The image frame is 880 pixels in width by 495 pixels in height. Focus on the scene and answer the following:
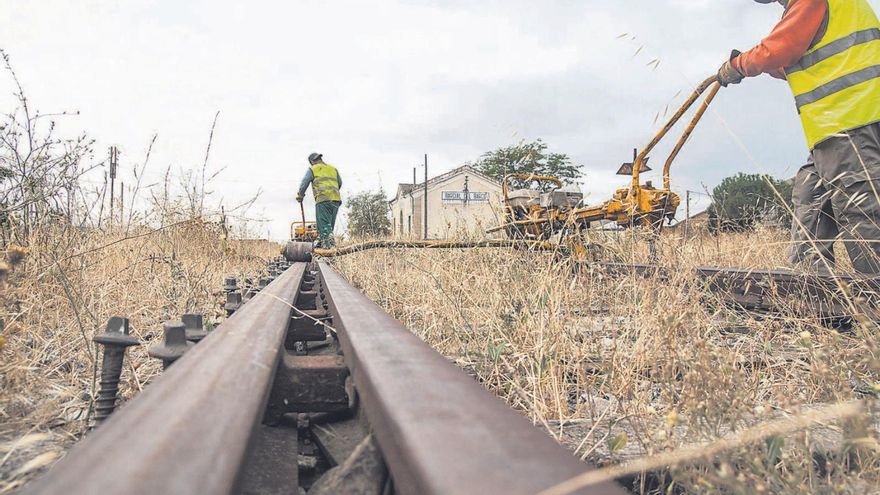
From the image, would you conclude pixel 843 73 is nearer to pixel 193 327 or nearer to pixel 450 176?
pixel 193 327

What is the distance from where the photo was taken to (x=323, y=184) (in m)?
10.9

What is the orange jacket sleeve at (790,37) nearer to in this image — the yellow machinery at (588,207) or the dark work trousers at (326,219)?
the yellow machinery at (588,207)

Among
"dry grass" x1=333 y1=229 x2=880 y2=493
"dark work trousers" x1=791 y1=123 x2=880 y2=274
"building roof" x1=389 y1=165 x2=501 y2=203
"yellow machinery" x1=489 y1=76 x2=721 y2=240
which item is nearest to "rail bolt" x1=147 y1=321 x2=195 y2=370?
"dry grass" x1=333 y1=229 x2=880 y2=493

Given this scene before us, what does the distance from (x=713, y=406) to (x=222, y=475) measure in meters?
1.01

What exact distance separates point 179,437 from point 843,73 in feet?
14.7

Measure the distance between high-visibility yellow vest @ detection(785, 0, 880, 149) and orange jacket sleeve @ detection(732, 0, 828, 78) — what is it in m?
0.10

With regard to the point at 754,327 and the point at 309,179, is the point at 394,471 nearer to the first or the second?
the point at 754,327

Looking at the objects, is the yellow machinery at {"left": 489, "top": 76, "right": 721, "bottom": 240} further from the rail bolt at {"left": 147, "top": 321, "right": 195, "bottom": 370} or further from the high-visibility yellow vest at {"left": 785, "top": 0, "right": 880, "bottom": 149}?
the rail bolt at {"left": 147, "top": 321, "right": 195, "bottom": 370}

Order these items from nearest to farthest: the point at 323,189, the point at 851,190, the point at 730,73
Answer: the point at 851,190 < the point at 730,73 < the point at 323,189

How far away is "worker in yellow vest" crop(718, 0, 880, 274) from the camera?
11.4 feet

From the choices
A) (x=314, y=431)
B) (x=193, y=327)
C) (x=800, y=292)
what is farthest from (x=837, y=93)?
(x=193, y=327)

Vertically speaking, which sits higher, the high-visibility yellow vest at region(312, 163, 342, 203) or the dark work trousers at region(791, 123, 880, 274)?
the high-visibility yellow vest at region(312, 163, 342, 203)

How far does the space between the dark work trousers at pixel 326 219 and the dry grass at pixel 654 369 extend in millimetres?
7147

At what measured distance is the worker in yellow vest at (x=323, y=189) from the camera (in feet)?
35.4
